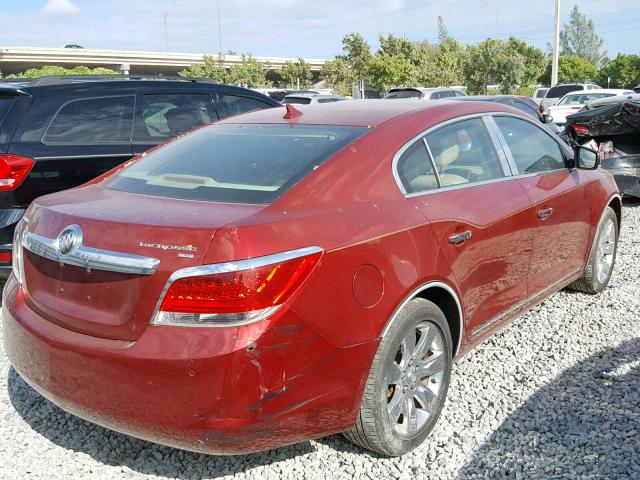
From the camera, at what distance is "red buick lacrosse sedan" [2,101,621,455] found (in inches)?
93.3

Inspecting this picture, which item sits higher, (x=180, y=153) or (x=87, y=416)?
(x=180, y=153)

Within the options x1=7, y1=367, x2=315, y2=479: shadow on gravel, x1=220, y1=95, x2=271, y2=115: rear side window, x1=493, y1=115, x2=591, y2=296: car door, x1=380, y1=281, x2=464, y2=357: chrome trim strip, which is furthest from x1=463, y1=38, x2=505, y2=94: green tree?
x1=7, y1=367, x2=315, y2=479: shadow on gravel

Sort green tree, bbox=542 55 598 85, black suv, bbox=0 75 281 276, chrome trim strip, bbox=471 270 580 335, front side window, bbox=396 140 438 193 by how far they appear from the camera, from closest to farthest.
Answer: front side window, bbox=396 140 438 193 < chrome trim strip, bbox=471 270 580 335 < black suv, bbox=0 75 281 276 < green tree, bbox=542 55 598 85

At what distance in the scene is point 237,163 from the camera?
319cm

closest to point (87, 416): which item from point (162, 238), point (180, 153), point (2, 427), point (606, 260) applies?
point (162, 238)

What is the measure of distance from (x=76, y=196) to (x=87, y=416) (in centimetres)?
108

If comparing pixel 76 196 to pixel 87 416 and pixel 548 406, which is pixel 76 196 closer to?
pixel 87 416

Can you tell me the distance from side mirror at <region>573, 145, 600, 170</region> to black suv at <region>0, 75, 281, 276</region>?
3.56 m

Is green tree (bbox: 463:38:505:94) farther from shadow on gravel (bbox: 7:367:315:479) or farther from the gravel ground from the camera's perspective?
shadow on gravel (bbox: 7:367:315:479)

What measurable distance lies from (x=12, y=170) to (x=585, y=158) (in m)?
4.16

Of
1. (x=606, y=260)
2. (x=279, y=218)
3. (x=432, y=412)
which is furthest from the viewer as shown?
(x=606, y=260)

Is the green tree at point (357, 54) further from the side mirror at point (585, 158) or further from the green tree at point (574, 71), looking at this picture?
the side mirror at point (585, 158)

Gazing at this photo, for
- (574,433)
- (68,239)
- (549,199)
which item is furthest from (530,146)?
(68,239)

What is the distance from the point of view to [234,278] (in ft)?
7.64
